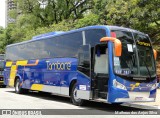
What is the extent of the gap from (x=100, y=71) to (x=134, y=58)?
1.50m

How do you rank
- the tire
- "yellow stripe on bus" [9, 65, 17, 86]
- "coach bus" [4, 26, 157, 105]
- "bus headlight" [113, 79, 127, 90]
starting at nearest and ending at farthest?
1. "bus headlight" [113, 79, 127, 90]
2. "coach bus" [4, 26, 157, 105]
3. the tire
4. "yellow stripe on bus" [9, 65, 17, 86]

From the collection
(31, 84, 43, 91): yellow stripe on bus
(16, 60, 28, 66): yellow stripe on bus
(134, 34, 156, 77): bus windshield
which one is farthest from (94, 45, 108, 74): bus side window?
(16, 60, 28, 66): yellow stripe on bus

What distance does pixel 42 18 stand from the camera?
52062 millimetres

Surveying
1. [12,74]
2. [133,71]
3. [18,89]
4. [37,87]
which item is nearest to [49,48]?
[37,87]

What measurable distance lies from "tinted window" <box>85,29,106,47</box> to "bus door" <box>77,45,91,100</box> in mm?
291

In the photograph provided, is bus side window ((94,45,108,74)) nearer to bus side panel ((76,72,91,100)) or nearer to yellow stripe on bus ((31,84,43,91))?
bus side panel ((76,72,91,100))

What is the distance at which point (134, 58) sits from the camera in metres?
13.5

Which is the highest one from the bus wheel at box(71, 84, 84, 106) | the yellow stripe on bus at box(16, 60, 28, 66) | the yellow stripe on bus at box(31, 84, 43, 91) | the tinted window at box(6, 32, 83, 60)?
the tinted window at box(6, 32, 83, 60)

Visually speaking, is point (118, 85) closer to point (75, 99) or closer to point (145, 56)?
point (145, 56)

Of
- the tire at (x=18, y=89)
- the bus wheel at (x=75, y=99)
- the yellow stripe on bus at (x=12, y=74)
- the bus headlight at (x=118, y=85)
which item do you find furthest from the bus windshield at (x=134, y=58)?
the yellow stripe on bus at (x=12, y=74)

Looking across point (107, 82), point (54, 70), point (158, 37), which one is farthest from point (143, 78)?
point (158, 37)

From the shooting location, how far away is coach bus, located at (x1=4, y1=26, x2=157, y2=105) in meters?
13.1

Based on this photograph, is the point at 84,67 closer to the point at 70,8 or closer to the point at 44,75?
the point at 44,75

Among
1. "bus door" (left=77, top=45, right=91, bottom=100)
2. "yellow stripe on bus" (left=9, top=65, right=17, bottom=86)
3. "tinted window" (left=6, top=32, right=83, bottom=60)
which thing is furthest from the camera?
"yellow stripe on bus" (left=9, top=65, right=17, bottom=86)
